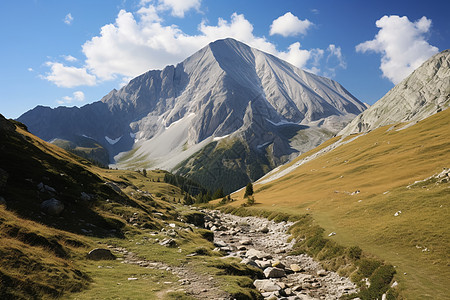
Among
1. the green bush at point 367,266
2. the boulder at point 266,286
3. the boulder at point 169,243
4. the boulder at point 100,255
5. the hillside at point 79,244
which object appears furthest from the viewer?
the boulder at point 169,243

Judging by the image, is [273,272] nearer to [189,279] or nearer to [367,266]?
[367,266]

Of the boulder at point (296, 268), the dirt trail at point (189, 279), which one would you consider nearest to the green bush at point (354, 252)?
the boulder at point (296, 268)

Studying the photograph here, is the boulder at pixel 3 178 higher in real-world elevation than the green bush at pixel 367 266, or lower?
higher

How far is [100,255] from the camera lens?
21.5 meters

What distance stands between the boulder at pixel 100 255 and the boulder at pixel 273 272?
53.3 feet

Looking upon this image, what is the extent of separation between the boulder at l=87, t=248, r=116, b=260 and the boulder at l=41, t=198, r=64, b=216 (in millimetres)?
9515

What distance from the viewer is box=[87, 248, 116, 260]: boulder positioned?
21.0 meters

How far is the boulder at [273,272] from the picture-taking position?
90.0 feet

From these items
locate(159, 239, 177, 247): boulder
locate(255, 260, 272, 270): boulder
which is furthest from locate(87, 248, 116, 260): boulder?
locate(255, 260, 272, 270): boulder

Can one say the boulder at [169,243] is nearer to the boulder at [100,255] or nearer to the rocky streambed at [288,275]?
the rocky streambed at [288,275]

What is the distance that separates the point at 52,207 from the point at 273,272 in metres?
25.8

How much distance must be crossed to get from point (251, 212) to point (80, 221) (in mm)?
61419

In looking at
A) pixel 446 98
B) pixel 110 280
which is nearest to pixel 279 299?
pixel 110 280

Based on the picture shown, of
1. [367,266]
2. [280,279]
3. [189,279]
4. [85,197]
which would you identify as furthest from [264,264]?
[85,197]
